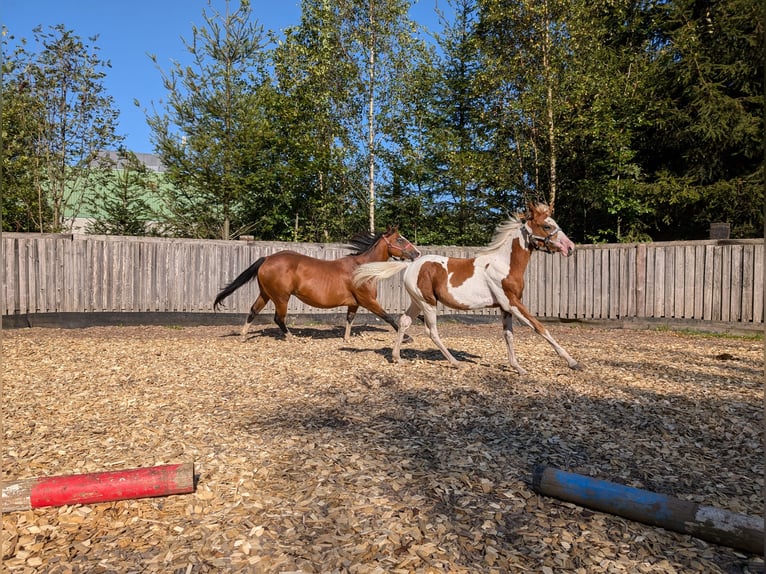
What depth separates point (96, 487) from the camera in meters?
2.87

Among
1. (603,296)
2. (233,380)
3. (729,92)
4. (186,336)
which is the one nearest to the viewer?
(233,380)

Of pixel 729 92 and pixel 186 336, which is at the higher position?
pixel 729 92

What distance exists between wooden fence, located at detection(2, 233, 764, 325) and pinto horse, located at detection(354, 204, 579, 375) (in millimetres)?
6146

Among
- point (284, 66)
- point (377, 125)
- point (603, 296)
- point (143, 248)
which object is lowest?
point (603, 296)

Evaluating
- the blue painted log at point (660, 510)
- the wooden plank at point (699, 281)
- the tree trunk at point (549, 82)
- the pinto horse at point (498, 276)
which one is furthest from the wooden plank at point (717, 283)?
the blue painted log at point (660, 510)

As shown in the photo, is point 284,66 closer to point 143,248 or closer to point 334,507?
point 143,248

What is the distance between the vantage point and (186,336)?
1005cm

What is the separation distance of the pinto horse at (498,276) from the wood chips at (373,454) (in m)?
0.66

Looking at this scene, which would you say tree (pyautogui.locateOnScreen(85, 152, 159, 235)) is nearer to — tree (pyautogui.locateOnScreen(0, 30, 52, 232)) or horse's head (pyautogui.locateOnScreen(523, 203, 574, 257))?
tree (pyautogui.locateOnScreen(0, 30, 52, 232))

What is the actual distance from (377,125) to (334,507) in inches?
591

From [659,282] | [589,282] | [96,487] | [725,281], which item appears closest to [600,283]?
[589,282]

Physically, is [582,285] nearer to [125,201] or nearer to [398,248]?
[398,248]

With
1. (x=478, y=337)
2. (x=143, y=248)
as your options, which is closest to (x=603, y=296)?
(x=478, y=337)

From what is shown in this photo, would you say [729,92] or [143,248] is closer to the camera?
[143,248]
